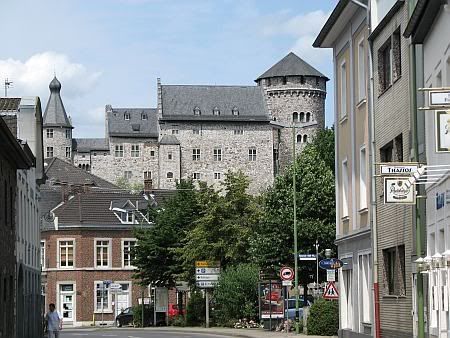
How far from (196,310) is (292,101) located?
415ft

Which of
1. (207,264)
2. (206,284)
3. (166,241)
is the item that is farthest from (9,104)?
(166,241)

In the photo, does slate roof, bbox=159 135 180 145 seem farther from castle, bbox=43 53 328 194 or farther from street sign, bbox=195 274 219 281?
street sign, bbox=195 274 219 281

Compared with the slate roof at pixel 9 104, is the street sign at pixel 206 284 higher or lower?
lower

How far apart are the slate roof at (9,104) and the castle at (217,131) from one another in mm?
142100

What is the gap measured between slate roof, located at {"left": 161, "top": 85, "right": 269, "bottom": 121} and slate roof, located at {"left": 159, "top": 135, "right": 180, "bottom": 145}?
3.05 meters

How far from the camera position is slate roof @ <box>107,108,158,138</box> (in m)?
195

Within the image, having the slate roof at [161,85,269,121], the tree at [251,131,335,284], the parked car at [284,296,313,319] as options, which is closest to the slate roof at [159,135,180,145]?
the slate roof at [161,85,269,121]

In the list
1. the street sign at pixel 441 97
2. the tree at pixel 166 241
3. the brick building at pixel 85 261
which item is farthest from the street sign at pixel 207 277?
the street sign at pixel 441 97

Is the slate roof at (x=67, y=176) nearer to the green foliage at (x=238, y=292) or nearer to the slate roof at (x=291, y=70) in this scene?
the slate roof at (x=291, y=70)

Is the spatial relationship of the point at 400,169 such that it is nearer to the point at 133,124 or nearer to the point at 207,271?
the point at 207,271

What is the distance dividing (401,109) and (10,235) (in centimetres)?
1228

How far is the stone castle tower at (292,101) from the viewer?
7500 inches

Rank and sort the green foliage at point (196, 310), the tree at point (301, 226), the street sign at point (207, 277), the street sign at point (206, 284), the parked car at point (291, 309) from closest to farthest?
1. the parked car at point (291, 309)
2. the tree at point (301, 226)
3. the street sign at point (207, 277)
4. the street sign at point (206, 284)
5. the green foliage at point (196, 310)

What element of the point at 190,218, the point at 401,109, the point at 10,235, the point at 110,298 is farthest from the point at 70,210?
the point at 401,109
